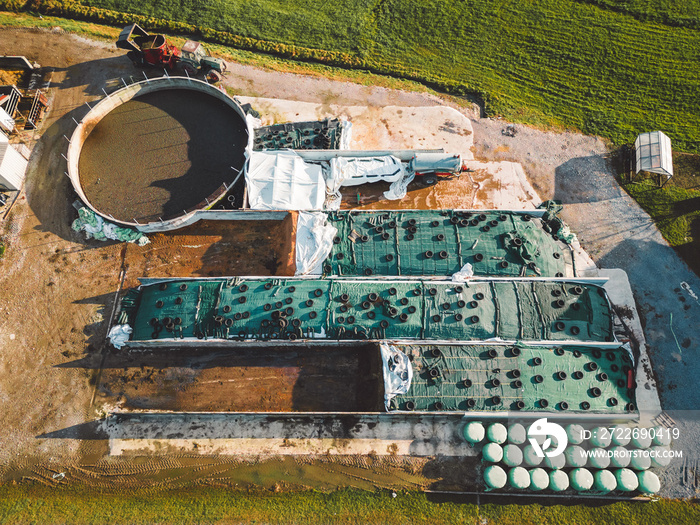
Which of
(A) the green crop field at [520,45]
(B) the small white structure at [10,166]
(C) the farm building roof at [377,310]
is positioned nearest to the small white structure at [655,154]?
(A) the green crop field at [520,45]

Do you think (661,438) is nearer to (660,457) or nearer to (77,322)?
(660,457)

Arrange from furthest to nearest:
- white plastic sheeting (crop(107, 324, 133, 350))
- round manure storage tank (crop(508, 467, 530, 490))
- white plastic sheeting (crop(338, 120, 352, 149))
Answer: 1. white plastic sheeting (crop(338, 120, 352, 149))
2. white plastic sheeting (crop(107, 324, 133, 350))
3. round manure storage tank (crop(508, 467, 530, 490))

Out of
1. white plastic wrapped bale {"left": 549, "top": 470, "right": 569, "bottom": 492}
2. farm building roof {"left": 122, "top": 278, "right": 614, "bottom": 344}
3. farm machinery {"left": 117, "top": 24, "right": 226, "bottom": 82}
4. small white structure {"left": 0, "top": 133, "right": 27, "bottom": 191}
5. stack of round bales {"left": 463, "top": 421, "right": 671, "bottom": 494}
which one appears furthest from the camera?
farm machinery {"left": 117, "top": 24, "right": 226, "bottom": 82}

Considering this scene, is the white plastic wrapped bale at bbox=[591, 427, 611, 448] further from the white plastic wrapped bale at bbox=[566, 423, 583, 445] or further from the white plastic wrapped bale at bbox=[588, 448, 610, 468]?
the white plastic wrapped bale at bbox=[566, 423, 583, 445]

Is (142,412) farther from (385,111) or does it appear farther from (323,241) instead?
(385,111)

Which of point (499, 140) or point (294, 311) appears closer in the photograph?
point (294, 311)

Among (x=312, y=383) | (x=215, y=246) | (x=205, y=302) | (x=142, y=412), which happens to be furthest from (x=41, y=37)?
(x=312, y=383)

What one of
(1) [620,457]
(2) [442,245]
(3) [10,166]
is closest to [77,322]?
(3) [10,166]

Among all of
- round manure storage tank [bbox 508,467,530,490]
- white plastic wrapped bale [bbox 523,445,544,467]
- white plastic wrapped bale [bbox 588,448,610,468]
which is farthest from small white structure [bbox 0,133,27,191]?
white plastic wrapped bale [bbox 588,448,610,468]

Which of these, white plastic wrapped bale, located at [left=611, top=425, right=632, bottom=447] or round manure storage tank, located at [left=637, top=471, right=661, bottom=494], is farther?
white plastic wrapped bale, located at [left=611, top=425, right=632, bottom=447]
